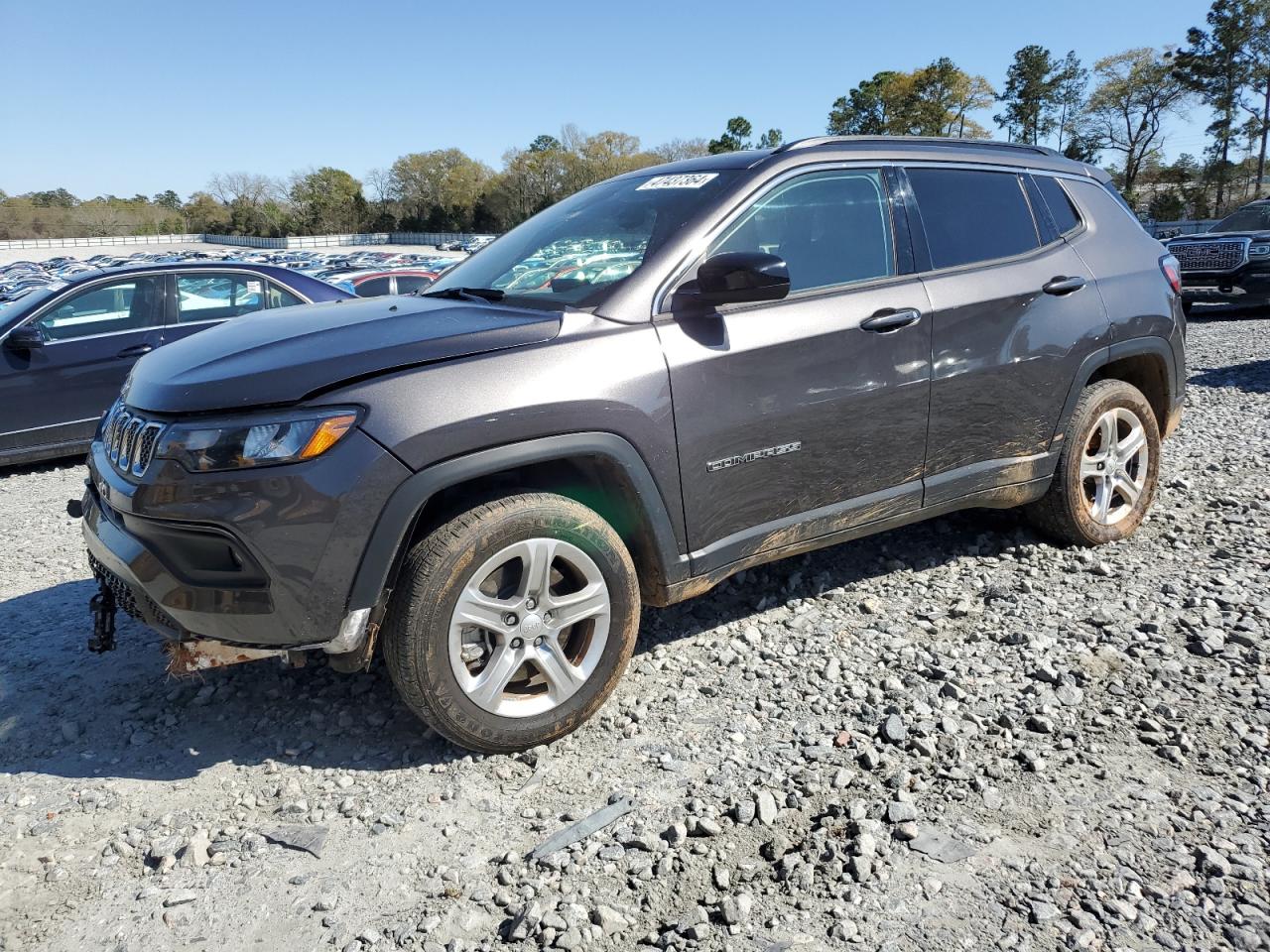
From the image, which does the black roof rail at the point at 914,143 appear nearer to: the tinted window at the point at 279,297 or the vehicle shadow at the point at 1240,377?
the vehicle shadow at the point at 1240,377

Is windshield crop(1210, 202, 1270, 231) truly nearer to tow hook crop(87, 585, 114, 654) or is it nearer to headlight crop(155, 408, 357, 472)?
headlight crop(155, 408, 357, 472)

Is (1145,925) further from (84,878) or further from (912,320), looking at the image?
(84,878)

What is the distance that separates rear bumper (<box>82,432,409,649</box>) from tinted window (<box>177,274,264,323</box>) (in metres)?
5.44

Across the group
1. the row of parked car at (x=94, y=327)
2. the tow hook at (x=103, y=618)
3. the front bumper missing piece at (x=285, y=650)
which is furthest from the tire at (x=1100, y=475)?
the row of parked car at (x=94, y=327)

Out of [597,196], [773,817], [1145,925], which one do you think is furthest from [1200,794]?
[597,196]

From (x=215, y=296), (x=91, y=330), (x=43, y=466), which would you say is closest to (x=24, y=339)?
(x=91, y=330)

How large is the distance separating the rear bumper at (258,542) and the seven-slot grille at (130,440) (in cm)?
8

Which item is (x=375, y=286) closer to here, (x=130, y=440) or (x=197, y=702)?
(x=197, y=702)

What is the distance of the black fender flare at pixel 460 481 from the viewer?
2.60 metres

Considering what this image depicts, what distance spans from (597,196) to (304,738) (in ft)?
7.93

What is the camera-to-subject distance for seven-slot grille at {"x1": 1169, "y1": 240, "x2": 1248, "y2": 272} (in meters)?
12.9

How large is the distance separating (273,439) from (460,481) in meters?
0.52

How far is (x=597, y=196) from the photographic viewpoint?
12.8 feet

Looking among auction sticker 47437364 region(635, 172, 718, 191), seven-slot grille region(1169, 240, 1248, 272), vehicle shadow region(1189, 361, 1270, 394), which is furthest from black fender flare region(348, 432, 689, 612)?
seven-slot grille region(1169, 240, 1248, 272)
